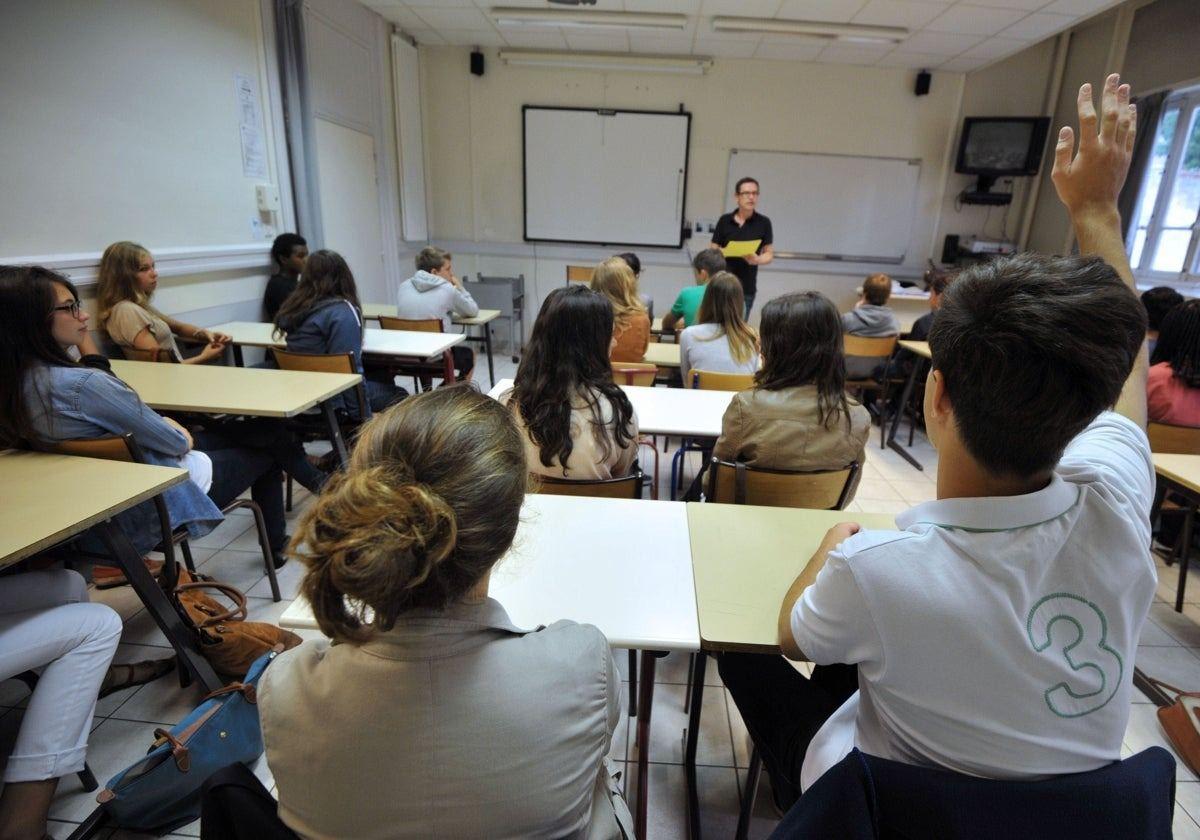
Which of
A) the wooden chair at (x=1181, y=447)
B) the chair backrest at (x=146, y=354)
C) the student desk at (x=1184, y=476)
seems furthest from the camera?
the chair backrest at (x=146, y=354)

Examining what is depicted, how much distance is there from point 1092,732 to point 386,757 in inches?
30.8

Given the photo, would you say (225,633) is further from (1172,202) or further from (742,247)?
(1172,202)

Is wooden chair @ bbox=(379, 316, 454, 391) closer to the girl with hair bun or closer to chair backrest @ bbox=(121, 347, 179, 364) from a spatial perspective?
chair backrest @ bbox=(121, 347, 179, 364)

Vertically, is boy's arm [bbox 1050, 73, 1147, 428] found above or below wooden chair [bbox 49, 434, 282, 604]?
above

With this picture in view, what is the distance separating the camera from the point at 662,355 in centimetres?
343

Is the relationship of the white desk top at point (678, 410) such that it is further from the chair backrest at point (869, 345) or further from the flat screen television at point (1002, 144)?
the flat screen television at point (1002, 144)

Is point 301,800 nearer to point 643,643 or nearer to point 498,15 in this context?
point 643,643

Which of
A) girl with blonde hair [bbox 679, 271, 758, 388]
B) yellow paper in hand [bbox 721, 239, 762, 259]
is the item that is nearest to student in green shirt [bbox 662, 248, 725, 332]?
yellow paper in hand [bbox 721, 239, 762, 259]

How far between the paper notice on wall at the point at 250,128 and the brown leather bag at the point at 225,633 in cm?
314

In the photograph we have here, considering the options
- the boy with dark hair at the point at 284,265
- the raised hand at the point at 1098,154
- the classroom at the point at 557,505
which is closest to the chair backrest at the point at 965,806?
the classroom at the point at 557,505

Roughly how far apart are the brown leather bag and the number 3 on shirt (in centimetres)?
184

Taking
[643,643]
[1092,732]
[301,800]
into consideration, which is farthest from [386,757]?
[1092,732]

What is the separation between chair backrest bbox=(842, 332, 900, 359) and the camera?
388 cm

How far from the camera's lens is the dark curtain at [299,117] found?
395 centimetres
